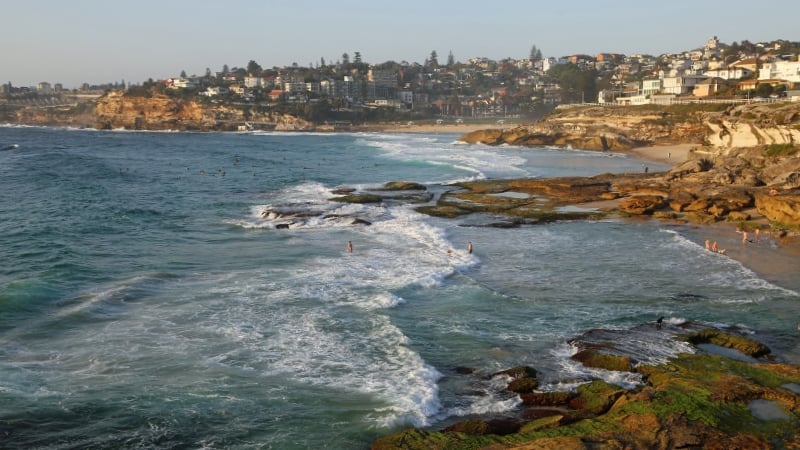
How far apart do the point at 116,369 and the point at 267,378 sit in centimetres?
345

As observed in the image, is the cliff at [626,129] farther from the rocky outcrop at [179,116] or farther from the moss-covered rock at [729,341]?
the rocky outcrop at [179,116]

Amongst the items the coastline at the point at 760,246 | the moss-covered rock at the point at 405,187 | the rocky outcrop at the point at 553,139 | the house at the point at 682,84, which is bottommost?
the coastline at the point at 760,246

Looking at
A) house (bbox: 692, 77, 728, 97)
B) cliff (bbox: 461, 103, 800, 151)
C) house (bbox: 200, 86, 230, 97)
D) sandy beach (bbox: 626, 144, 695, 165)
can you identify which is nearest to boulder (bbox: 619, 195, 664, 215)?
cliff (bbox: 461, 103, 800, 151)

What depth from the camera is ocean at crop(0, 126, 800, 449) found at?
13.5 meters

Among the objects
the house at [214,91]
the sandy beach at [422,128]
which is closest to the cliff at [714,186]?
the sandy beach at [422,128]

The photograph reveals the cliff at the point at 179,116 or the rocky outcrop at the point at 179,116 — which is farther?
the cliff at the point at 179,116

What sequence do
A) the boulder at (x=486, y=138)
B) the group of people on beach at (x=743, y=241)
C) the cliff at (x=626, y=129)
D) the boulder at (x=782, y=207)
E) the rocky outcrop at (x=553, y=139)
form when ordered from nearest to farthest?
1. the group of people on beach at (x=743, y=241)
2. the boulder at (x=782, y=207)
3. the cliff at (x=626, y=129)
4. the rocky outcrop at (x=553, y=139)
5. the boulder at (x=486, y=138)

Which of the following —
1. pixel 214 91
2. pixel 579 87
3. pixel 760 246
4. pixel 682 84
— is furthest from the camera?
pixel 214 91

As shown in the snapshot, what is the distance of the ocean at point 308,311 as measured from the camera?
1353 centimetres

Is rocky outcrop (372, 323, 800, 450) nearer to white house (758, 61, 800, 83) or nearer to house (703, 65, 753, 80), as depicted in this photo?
white house (758, 61, 800, 83)

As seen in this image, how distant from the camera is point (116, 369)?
50.8ft

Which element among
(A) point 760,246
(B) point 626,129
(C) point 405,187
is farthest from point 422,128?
(A) point 760,246

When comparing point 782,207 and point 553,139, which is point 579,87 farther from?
point 782,207

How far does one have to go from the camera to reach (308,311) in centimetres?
1983
